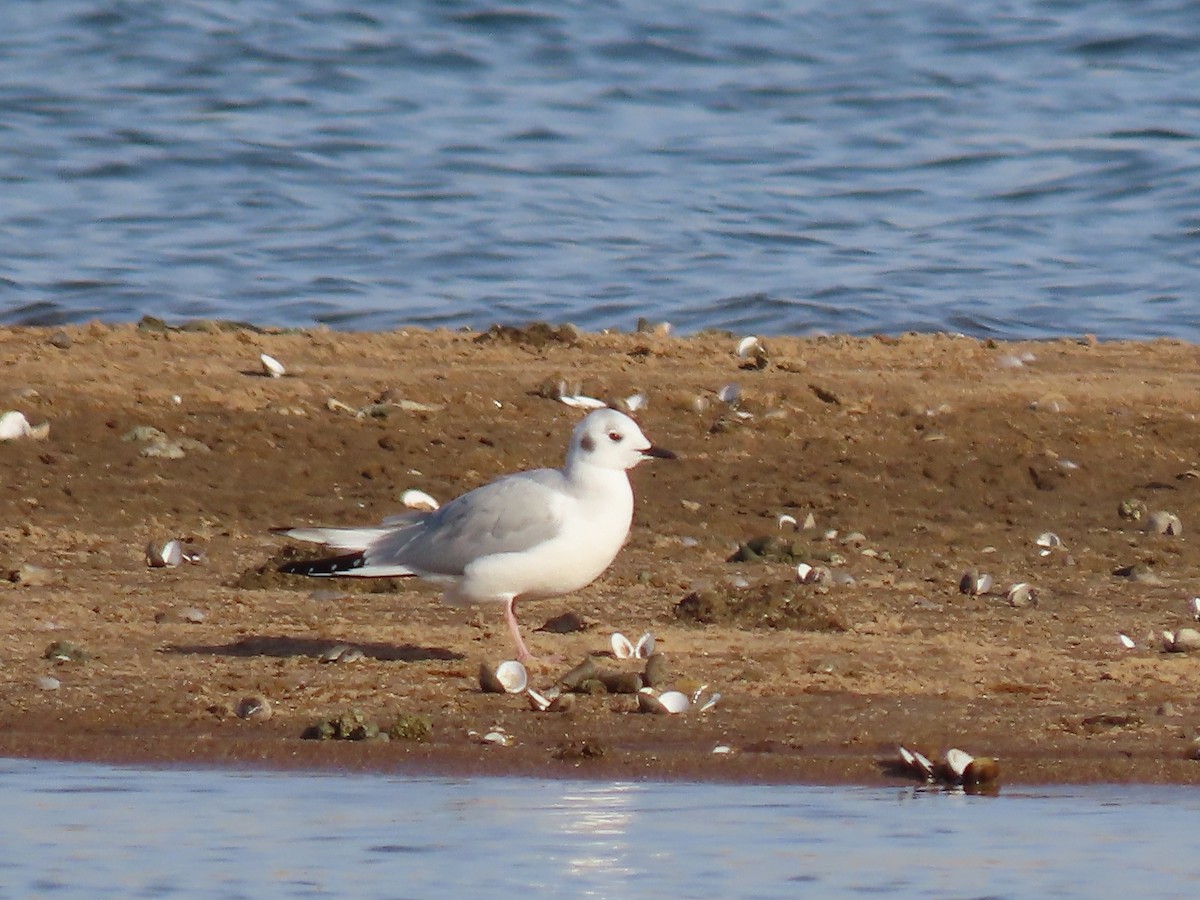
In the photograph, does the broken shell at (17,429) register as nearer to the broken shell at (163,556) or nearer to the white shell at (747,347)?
the broken shell at (163,556)

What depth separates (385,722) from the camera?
5.93 metres

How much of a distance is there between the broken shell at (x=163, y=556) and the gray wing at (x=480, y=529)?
3.29 ft

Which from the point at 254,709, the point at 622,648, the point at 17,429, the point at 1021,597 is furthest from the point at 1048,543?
the point at 17,429

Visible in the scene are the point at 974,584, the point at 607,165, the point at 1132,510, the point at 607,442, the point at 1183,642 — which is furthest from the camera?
the point at 607,165

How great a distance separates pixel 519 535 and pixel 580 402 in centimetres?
287

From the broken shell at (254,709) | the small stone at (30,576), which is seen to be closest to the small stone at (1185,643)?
the broken shell at (254,709)

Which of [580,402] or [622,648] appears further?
[580,402]

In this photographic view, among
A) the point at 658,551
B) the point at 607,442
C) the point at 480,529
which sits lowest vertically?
the point at 658,551

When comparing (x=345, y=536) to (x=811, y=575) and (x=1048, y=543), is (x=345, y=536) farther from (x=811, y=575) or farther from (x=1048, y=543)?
(x=1048, y=543)

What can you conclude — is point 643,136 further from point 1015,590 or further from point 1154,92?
point 1015,590

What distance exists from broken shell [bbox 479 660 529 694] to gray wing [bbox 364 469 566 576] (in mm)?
523

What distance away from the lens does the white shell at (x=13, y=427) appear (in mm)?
8789

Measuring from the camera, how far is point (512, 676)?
6.17 metres

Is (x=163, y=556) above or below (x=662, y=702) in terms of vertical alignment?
below
